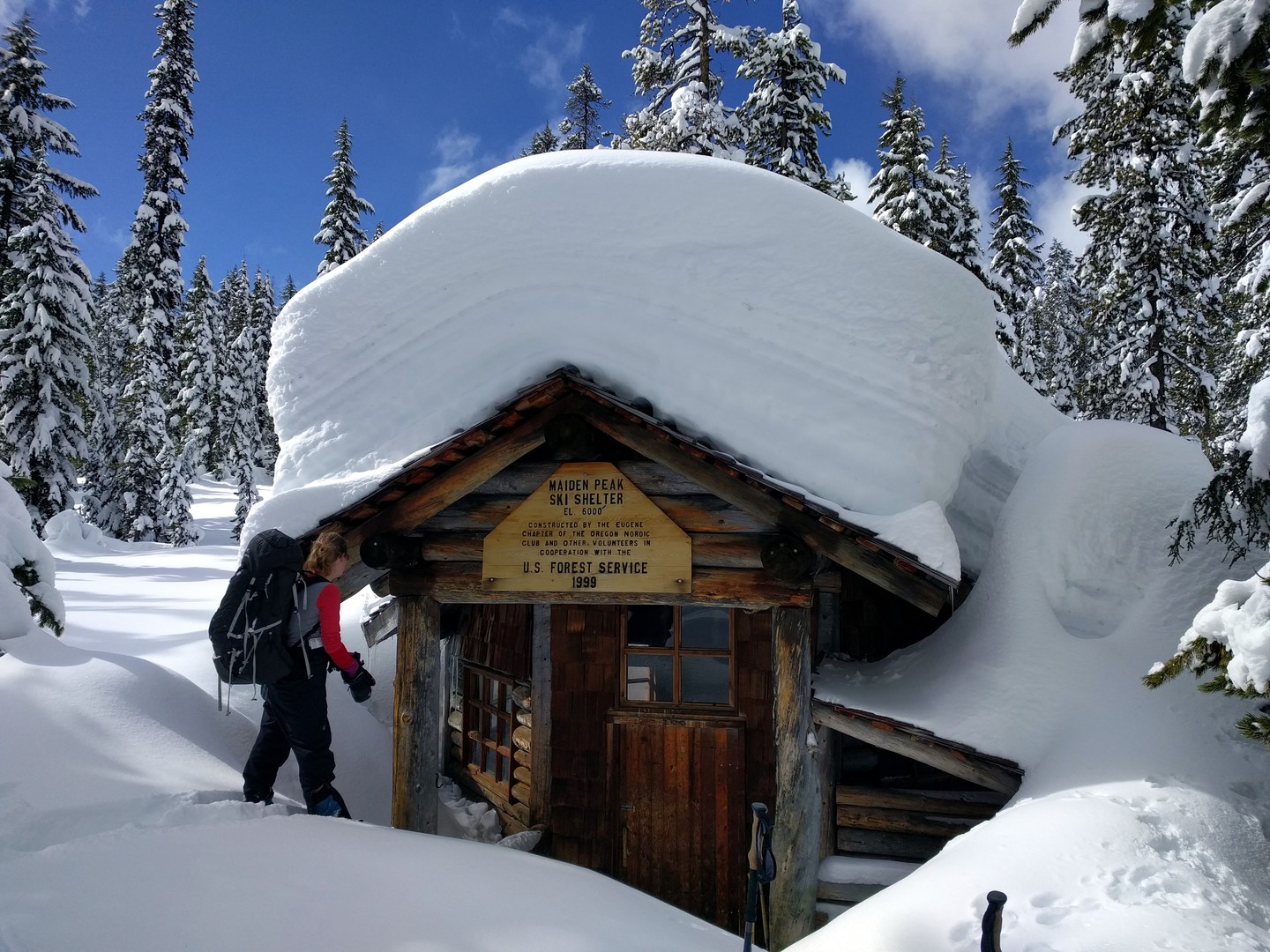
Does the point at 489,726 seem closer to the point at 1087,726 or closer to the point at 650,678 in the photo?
the point at 650,678

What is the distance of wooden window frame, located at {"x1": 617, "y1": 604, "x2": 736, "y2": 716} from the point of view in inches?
255

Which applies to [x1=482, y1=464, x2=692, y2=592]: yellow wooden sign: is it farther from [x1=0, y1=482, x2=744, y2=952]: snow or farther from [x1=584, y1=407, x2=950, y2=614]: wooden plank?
[x1=0, y1=482, x2=744, y2=952]: snow

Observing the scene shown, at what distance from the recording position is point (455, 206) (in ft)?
23.0

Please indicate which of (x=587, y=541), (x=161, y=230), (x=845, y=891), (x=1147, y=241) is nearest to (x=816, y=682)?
(x=845, y=891)

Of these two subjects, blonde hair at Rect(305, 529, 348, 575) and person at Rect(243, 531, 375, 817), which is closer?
person at Rect(243, 531, 375, 817)

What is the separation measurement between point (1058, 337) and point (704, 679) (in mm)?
40747

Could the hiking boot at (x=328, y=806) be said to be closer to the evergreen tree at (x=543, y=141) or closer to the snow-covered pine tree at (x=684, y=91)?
the snow-covered pine tree at (x=684, y=91)

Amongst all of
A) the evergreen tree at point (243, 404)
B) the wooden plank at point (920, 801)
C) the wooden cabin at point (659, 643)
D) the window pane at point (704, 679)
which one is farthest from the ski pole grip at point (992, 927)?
the evergreen tree at point (243, 404)

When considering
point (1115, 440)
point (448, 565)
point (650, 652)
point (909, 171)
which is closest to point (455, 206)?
point (448, 565)

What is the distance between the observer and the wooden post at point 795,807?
17.2ft

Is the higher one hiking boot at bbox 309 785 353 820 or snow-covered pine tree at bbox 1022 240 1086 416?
snow-covered pine tree at bbox 1022 240 1086 416

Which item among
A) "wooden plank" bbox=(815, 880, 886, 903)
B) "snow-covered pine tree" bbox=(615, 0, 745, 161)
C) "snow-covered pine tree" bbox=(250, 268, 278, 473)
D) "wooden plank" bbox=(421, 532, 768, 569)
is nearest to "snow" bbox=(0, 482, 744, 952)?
"wooden plank" bbox=(815, 880, 886, 903)

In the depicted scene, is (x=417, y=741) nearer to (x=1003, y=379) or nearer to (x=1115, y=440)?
(x=1115, y=440)

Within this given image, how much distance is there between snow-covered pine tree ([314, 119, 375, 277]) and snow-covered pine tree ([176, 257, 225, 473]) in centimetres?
1697
